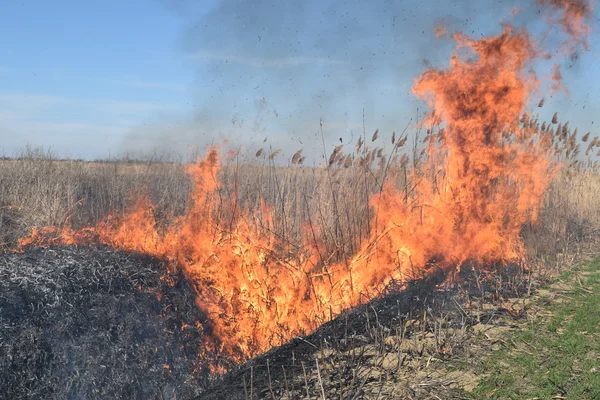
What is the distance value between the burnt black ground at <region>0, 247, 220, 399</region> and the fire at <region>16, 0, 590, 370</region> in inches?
16.1

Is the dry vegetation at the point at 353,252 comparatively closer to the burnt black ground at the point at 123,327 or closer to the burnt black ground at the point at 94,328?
the burnt black ground at the point at 123,327

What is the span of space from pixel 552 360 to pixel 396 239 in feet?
8.60

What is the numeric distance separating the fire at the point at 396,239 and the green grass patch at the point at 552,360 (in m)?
1.54

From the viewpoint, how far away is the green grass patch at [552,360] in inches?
114

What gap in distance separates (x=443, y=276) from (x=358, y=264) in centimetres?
101

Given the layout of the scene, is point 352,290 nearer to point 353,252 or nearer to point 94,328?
point 353,252

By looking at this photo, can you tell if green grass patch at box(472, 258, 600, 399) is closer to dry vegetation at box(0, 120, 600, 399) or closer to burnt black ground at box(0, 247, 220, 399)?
dry vegetation at box(0, 120, 600, 399)

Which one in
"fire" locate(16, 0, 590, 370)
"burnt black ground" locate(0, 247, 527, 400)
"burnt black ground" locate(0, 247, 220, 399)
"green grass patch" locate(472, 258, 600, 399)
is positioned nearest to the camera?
"green grass patch" locate(472, 258, 600, 399)

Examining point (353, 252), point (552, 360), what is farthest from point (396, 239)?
point (552, 360)

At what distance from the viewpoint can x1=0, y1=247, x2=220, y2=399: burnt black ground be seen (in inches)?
170

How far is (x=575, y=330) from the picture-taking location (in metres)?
3.83

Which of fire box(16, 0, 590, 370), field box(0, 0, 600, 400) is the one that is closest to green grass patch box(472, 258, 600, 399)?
field box(0, 0, 600, 400)

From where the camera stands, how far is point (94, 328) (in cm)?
477

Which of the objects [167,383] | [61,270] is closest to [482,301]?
[167,383]
